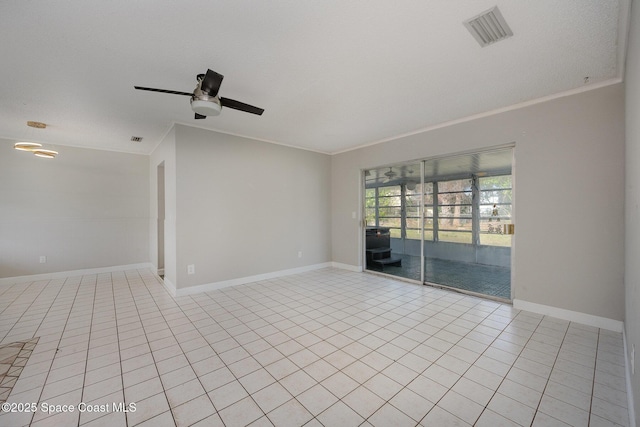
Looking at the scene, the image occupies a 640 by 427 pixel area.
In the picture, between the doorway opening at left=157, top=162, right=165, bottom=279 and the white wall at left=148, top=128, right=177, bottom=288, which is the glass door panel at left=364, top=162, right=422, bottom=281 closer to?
the white wall at left=148, top=128, right=177, bottom=288

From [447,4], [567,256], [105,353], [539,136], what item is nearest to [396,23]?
[447,4]

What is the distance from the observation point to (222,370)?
6.84ft

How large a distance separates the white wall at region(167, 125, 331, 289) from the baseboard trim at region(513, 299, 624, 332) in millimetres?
3673

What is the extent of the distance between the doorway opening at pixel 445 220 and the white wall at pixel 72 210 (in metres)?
5.33

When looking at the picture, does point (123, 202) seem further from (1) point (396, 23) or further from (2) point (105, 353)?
(1) point (396, 23)

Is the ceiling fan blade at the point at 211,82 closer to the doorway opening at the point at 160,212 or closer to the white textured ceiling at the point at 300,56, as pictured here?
the white textured ceiling at the point at 300,56

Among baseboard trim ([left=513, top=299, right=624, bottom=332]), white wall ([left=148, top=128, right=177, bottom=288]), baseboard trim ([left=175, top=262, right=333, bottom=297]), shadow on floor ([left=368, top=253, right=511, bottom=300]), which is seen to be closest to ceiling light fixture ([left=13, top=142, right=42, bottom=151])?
white wall ([left=148, top=128, right=177, bottom=288])

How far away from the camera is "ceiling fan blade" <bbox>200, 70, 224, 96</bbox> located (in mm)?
2102

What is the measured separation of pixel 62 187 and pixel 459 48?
7.03 m

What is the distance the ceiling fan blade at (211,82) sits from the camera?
210cm

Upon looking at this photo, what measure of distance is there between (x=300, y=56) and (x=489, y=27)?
1.51m

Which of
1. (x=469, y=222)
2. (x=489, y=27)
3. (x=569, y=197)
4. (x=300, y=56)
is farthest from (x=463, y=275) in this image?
(x=300, y=56)

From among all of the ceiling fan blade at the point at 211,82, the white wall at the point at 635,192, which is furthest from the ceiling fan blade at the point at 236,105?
the white wall at the point at 635,192

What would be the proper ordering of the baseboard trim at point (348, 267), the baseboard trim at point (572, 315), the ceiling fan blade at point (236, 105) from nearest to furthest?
the ceiling fan blade at point (236, 105) < the baseboard trim at point (572, 315) < the baseboard trim at point (348, 267)
